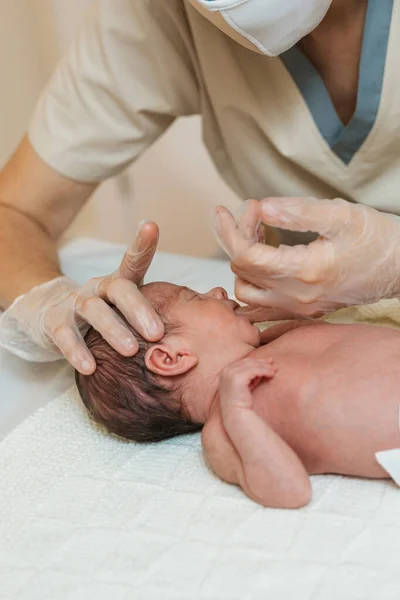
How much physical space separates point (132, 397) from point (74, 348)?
0.33ft

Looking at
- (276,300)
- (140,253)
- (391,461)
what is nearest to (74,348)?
(140,253)

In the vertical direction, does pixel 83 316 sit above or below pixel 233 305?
above

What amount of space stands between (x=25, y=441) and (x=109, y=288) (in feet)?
0.81

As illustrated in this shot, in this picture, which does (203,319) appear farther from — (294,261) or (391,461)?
(391,461)

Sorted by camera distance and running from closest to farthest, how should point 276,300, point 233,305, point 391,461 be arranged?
point 391,461 → point 276,300 → point 233,305

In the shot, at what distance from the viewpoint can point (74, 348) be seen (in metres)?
0.94

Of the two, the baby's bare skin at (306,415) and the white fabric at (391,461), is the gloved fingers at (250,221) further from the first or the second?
the white fabric at (391,461)

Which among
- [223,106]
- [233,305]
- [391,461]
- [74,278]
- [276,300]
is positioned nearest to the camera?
[391,461]

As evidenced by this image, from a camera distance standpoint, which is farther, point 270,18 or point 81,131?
point 81,131

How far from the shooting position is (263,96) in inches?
43.8

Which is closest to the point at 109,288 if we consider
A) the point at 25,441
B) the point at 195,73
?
the point at 25,441

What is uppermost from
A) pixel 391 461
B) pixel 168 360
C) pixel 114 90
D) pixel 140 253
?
pixel 114 90

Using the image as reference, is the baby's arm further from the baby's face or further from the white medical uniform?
the white medical uniform

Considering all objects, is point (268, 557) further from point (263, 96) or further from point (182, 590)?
point (263, 96)
